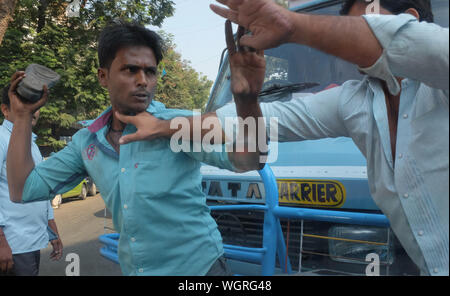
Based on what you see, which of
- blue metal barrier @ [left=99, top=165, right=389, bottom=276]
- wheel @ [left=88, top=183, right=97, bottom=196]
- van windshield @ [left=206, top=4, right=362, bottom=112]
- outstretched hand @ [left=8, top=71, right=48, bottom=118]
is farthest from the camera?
wheel @ [left=88, top=183, right=97, bottom=196]

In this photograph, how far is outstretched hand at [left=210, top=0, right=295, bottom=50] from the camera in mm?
840

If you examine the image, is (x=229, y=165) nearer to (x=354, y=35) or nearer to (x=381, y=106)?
(x=381, y=106)

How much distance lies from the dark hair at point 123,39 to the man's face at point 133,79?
0.03m

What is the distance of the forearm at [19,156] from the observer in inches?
61.9

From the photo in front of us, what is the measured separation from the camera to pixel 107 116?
1.71 m

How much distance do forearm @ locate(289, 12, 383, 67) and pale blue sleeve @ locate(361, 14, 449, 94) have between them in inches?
0.8

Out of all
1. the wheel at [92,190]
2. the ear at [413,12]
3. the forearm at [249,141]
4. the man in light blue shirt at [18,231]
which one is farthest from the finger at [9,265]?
Answer: the wheel at [92,190]

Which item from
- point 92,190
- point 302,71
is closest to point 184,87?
point 92,190

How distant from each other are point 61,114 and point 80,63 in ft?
5.26

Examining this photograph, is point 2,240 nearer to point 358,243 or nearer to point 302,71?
point 358,243

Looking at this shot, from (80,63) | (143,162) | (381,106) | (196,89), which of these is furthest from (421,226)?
(196,89)

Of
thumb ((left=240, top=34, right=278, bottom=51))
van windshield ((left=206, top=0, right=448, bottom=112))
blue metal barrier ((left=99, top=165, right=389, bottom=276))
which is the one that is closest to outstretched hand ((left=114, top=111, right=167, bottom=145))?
thumb ((left=240, top=34, right=278, bottom=51))

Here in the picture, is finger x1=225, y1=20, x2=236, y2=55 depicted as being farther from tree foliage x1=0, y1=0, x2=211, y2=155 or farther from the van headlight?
tree foliage x1=0, y1=0, x2=211, y2=155

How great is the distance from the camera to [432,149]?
0.93 metres
